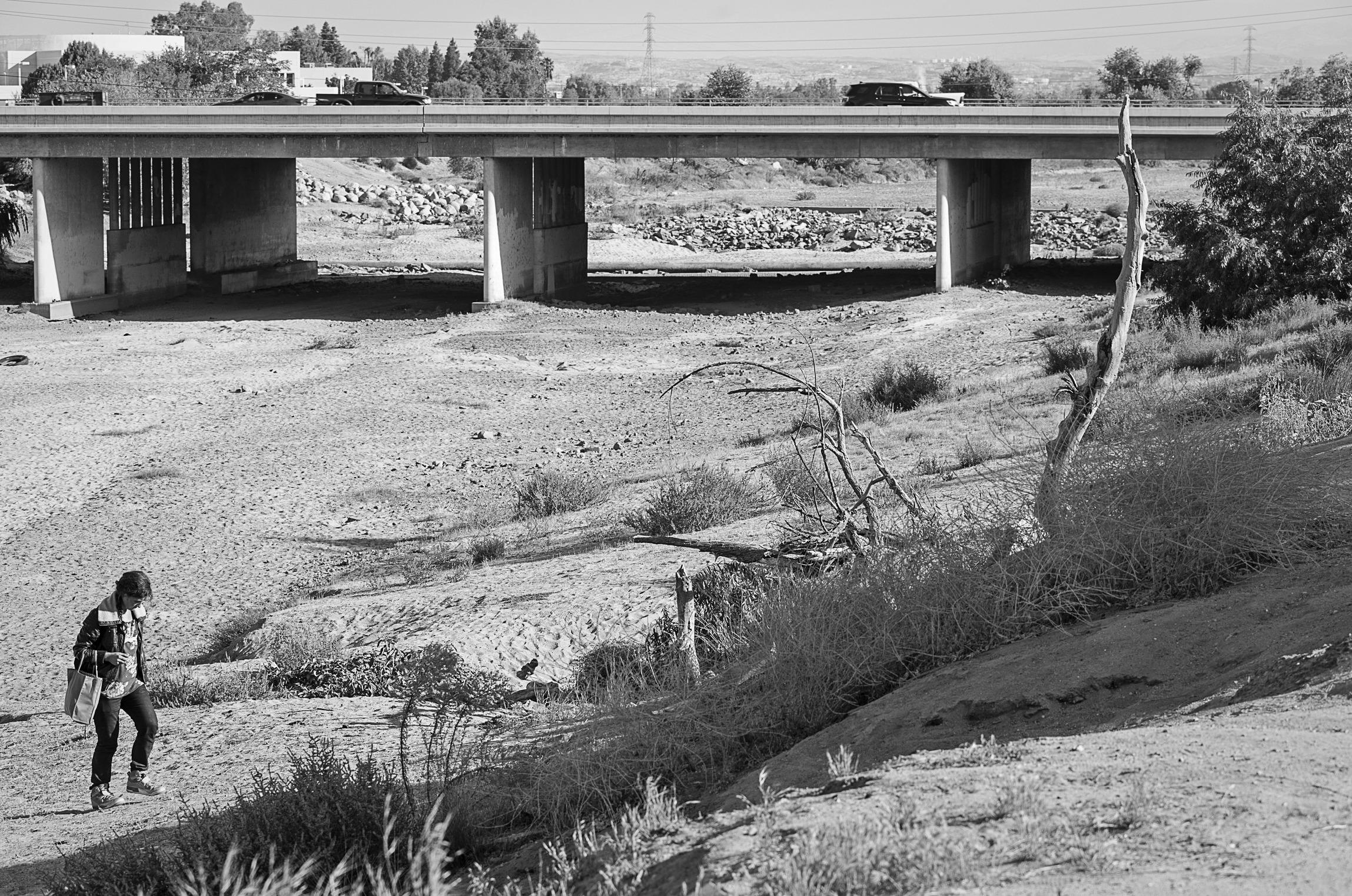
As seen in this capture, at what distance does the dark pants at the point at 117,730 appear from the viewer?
8984 millimetres

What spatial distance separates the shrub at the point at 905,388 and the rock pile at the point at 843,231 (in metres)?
30.7

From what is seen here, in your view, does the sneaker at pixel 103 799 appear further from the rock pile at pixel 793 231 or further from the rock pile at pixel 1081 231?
the rock pile at pixel 793 231

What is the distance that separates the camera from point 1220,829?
170 inches

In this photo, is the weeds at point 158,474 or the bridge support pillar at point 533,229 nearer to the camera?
the weeds at point 158,474

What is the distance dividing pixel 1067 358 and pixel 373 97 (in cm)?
2921

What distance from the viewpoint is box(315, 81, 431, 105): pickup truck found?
46.5 m

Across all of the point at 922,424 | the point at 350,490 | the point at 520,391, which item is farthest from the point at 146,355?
the point at 922,424

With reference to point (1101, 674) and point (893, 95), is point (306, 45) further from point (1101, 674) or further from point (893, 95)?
point (1101, 674)

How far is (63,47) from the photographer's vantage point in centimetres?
11244

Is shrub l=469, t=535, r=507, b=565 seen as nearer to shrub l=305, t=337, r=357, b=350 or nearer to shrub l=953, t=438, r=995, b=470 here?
shrub l=953, t=438, r=995, b=470

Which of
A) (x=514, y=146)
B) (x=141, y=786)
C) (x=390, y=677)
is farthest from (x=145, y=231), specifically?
(x=141, y=786)

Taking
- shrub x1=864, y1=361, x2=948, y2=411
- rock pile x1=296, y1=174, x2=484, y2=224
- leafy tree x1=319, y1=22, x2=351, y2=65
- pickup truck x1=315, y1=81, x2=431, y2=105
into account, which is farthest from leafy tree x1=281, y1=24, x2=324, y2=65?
shrub x1=864, y1=361, x2=948, y2=411

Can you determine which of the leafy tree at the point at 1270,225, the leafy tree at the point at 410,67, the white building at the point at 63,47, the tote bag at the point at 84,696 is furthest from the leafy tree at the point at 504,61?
the tote bag at the point at 84,696

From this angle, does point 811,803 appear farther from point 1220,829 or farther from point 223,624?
point 223,624
